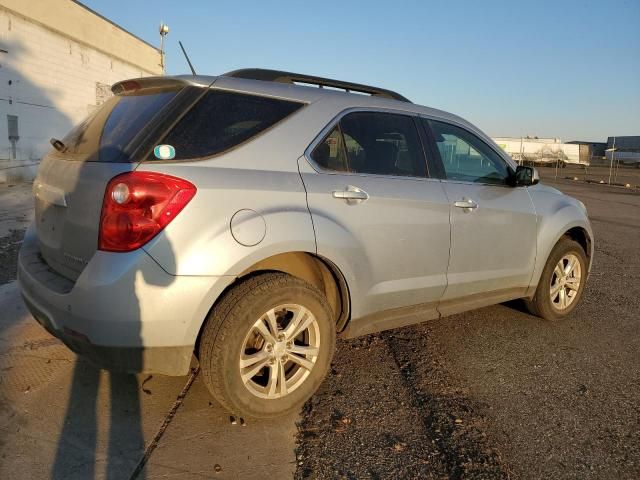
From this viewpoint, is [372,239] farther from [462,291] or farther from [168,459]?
[168,459]

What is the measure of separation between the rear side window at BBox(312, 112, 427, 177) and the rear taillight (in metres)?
0.96

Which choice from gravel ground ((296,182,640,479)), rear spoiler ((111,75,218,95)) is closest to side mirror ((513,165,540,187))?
gravel ground ((296,182,640,479))

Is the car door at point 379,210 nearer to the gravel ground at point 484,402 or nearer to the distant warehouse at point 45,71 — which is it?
the gravel ground at point 484,402

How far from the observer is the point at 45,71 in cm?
1606

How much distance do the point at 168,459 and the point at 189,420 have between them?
0.38 meters

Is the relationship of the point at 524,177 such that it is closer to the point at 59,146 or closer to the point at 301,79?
the point at 301,79

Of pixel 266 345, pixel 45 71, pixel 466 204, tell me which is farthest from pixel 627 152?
pixel 266 345

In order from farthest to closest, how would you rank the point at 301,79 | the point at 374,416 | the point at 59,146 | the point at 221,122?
the point at 301,79 < the point at 59,146 < the point at 374,416 < the point at 221,122

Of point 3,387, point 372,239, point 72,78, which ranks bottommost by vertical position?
point 3,387

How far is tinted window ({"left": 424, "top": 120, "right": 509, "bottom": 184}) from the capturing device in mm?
3982

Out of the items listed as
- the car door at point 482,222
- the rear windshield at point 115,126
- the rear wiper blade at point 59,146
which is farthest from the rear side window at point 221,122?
the car door at point 482,222

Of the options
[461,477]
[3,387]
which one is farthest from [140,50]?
[461,477]

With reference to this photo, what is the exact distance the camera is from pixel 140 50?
23859 millimetres

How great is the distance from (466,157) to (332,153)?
1488mm
